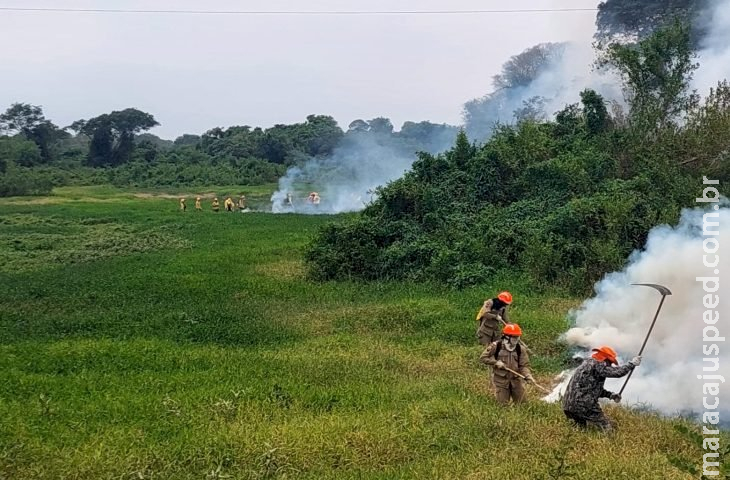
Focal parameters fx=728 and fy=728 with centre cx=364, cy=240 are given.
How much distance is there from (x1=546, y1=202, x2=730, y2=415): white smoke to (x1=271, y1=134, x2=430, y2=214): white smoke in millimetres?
29012

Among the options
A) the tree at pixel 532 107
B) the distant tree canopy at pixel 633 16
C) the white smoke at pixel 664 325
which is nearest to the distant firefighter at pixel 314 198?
the tree at pixel 532 107

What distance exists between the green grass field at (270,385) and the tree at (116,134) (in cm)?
5216

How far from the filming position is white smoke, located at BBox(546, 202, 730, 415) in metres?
9.69

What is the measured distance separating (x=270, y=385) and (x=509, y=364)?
3169 mm

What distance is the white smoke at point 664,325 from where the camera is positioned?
9688 millimetres

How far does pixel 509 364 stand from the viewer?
8.94 meters

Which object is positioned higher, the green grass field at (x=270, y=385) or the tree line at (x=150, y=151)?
the tree line at (x=150, y=151)

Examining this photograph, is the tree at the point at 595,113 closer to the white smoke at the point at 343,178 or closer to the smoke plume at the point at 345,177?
the smoke plume at the point at 345,177

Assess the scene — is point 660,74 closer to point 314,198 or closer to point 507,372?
point 507,372

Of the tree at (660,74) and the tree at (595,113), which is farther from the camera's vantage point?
the tree at (595,113)

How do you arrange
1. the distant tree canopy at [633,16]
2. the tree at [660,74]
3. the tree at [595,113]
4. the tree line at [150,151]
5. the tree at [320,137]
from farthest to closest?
the tree at [320,137], the tree line at [150,151], the distant tree canopy at [633,16], the tree at [595,113], the tree at [660,74]

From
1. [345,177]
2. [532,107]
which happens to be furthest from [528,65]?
[345,177]

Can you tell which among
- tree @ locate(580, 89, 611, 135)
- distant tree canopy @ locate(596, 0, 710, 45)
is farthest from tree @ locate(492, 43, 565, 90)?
tree @ locate(580, 89, 611, 135)

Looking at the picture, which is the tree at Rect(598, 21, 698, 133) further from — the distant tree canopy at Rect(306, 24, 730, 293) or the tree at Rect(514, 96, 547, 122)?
the tree at Rect(514, 96, 547, 122)
